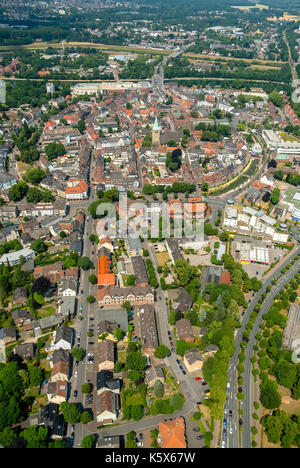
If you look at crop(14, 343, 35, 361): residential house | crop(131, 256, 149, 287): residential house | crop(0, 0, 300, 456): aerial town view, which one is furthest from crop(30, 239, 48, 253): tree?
crop(14, 343, 35, 361): residential house

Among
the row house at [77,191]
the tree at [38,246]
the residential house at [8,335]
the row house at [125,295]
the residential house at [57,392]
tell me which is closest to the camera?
the residential house at [57,392]

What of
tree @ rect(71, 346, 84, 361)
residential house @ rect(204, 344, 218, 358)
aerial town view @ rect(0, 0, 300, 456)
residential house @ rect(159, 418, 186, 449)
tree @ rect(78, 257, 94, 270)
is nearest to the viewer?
residential house @ rect(159, 418, 186, 449)

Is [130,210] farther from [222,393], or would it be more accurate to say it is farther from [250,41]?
[250,41]

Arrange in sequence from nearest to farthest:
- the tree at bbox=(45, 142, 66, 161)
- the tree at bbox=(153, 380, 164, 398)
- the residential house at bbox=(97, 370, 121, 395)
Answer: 1. the tree at bbox=(153, 380, 164, 398)
2. the residential house at bbox=(97, 370, 121, 395)
3. the tree at bbox=(45, 142, 66, 161)

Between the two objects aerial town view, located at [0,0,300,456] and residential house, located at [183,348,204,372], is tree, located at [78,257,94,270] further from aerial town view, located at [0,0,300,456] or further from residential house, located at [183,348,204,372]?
residential house, located at [183,348,204,372]

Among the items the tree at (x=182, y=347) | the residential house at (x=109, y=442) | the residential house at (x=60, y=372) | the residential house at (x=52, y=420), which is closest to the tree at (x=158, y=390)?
the tree at (x=182, y=347)

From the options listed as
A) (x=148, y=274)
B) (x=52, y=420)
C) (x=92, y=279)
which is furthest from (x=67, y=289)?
(x=52, y=420)

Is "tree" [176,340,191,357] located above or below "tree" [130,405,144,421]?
above

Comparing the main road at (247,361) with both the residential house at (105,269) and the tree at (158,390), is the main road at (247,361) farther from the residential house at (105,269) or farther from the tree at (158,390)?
the residential house at (105,269)
